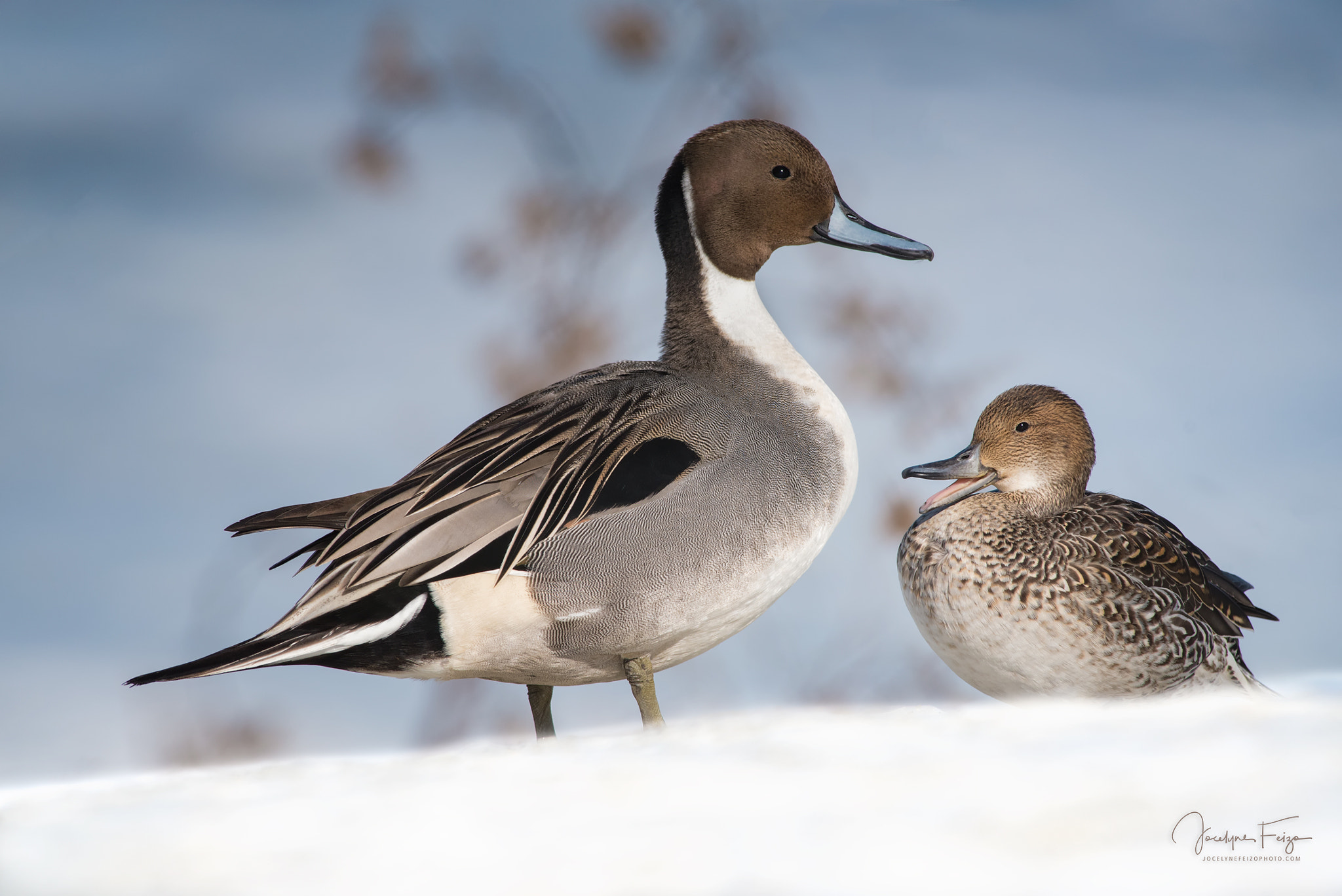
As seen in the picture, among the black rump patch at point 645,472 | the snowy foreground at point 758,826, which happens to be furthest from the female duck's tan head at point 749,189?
the snowy foreground at point 758,826

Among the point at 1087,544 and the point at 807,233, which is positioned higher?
the point at 807,233

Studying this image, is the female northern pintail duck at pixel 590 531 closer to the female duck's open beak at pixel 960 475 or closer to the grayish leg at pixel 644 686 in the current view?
the grayish leg at pixel 644 686

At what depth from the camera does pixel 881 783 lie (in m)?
1.44

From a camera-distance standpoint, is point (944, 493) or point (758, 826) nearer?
point (758, 826)

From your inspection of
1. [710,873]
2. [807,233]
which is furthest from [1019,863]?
[807,233]

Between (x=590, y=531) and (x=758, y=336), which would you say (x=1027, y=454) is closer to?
(x=758, y=336)

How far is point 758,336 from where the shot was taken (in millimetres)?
2357

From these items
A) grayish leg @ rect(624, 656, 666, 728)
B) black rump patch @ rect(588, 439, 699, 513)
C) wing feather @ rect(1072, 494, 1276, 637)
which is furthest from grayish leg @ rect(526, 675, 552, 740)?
wing feather @ rect(1072, 494, 1276, 637)

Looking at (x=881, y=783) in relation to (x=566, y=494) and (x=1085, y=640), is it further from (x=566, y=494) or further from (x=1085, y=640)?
(x=1085, y=640)

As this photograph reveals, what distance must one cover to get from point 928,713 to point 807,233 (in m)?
1.05

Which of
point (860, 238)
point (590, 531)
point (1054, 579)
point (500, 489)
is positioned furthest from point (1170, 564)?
point (500, 489)

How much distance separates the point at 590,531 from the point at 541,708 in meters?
0.48

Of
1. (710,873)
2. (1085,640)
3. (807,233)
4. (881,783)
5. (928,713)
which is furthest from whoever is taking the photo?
(807,233)

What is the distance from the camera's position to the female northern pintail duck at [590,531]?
1.90 meters
